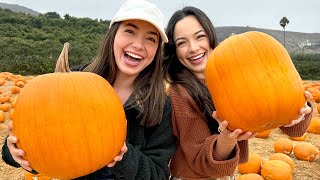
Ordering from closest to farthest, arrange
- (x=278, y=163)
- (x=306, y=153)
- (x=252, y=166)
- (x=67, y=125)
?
(x=67, y=125) < (x=278, y=163) < (x=252, y=166) < (x=306, y=153)

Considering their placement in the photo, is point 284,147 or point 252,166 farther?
point 284,147

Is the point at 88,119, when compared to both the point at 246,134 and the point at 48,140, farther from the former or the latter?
the point at 246,134

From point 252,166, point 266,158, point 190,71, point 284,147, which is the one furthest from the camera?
point 284,147

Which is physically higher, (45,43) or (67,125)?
(67,125)

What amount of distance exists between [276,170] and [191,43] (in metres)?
2.14

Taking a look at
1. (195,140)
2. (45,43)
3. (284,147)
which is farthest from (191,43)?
(45,43)

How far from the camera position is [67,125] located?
194 cm

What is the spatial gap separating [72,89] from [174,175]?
130cm

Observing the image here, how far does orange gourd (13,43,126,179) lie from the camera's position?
1.94 metres

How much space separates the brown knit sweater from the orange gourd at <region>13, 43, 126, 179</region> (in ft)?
2.32

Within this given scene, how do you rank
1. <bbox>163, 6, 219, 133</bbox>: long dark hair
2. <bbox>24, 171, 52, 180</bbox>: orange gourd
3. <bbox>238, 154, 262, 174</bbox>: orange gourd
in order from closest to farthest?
1. <bbox>163, 6, 219, 133</bbox>: long dark hair
2. <bbox>24, 171, 52, 180</bbox>: orange gourd
3. <bbox>238, 154, 262, 174</bbox>: orange gourd

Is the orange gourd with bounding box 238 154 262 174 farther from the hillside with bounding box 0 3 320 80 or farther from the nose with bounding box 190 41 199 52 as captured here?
the hillside with bounding box 0 3 320 80

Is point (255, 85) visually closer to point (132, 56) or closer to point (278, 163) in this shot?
point (132, 56)

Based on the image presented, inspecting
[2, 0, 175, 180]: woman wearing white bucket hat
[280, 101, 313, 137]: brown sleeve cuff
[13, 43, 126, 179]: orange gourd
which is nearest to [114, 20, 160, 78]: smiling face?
[2, 0, 175, 180]: woman wearing white bucket hat
